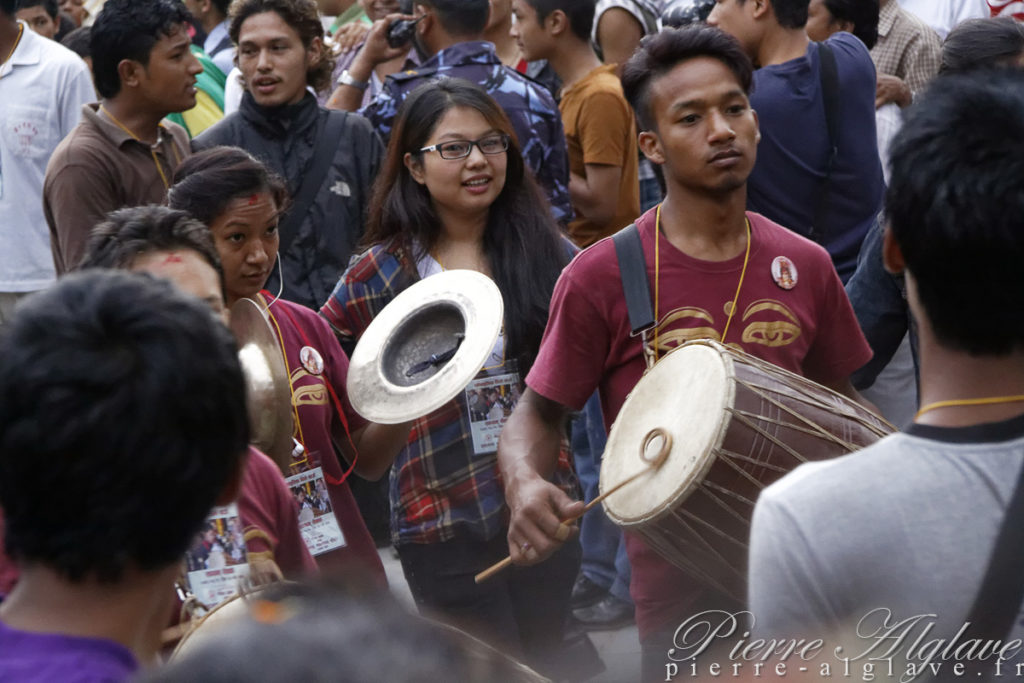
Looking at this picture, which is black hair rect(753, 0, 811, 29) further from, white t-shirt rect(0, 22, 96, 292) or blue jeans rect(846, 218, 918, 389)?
white t-shirt rect(0, 22, 96, 292)

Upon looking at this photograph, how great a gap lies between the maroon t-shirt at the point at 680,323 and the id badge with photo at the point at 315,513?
651 millimetres

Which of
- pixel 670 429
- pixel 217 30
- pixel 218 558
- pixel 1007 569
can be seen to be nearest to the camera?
pixel 1007 569

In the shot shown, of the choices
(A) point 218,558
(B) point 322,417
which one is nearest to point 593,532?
(B) point 322,417

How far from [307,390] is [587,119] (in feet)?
8.65

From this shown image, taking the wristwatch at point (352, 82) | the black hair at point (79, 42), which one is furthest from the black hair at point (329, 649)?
the black hair at point (79, 42)

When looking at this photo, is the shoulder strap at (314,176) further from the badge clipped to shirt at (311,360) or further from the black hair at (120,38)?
the badge clipped to shirt at (311,360)

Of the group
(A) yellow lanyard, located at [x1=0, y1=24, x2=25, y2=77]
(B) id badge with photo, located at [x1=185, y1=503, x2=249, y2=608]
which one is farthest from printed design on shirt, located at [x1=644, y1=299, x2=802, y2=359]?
(A) yellow lanyard, located at [x1=0, y1=24, x2=25, y2=77]

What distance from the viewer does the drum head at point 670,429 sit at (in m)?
2.67

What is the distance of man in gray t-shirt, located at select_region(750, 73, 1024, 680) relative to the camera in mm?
1736

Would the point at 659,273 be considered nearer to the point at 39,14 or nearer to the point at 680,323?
the point at 680,323

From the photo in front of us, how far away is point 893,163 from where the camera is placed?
1905mm

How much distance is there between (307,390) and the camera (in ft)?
11.4

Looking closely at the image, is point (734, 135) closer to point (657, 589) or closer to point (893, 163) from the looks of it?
point (657, 589)

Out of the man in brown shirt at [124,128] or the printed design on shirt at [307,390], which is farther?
the man in brown shirt at [124,128]
